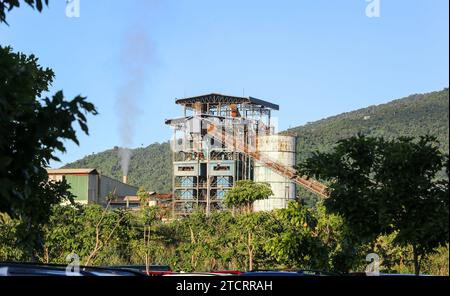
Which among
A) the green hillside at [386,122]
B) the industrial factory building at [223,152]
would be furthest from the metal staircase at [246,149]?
the green hillside at [386,122]

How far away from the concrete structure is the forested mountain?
570 centimetres

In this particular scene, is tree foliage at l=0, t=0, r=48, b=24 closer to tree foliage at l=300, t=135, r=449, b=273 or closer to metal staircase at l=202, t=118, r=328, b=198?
tree foliage at l=300, t=135, r=449, b=273

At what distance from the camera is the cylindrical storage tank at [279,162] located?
5916 centimetres

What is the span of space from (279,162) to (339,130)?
2838 cm

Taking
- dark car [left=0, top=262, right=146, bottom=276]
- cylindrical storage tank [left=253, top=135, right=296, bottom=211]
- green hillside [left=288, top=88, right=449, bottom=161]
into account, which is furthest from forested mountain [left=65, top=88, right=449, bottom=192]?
dark car [left=0, top=262, right=146, bottom=276]

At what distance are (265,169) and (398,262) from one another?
111 feet

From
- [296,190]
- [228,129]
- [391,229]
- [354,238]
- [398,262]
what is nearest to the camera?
[391,229]

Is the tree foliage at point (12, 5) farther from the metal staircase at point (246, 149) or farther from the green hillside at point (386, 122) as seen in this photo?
the green hillside at point (386, 122)

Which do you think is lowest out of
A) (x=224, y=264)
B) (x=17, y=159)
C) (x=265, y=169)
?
(x=224, y=264)

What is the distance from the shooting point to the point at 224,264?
1238 inches

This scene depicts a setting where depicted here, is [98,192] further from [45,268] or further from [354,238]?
[45,268]

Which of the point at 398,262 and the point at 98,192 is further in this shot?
the point at 98,192

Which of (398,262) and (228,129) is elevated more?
(228,129)

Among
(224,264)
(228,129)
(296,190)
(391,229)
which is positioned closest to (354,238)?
(391,229)
